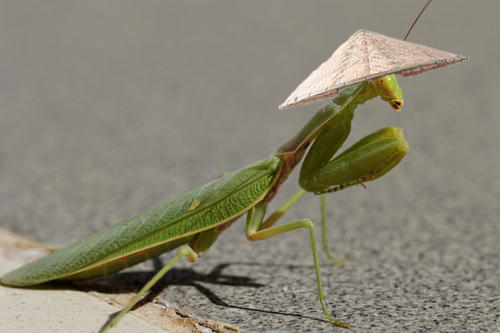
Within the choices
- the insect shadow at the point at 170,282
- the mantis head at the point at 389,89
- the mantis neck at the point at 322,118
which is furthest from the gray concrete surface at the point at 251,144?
the mantis head at the point at 389,89

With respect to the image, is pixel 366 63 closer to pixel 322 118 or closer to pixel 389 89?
pixel 389 89

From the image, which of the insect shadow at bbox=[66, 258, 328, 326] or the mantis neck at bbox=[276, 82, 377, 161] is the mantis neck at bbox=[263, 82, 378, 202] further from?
the insect shadow at bbox=[66, 258, 328, 326]

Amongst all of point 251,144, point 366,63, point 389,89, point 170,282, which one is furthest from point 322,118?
point 251,144

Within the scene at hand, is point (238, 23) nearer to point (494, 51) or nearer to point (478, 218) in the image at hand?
point (494, 51)

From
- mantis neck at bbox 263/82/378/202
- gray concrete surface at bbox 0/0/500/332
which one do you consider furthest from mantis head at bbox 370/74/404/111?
gray concrete surface at bbox 0/0/500/332

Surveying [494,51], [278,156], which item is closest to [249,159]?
[278,156]
